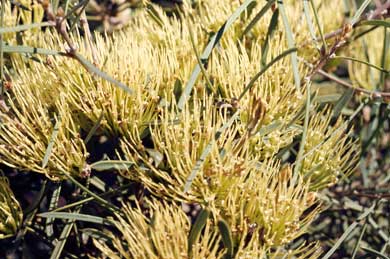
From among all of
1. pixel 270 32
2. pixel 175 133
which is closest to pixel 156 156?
pixel 175 133

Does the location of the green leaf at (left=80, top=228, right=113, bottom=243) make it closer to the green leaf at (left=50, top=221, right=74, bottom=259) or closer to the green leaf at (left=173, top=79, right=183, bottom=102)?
the green leaf at (left=50, top=221, right=74, bottom=259)

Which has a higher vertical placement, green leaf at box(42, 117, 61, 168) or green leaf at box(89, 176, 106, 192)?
green leaf at box(42, 117, 61, 168)

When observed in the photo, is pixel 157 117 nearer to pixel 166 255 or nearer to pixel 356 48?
pixel 166 255

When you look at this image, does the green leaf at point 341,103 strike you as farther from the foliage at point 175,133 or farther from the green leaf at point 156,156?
the green leaf at point 156,156

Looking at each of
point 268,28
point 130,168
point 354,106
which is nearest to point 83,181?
point 130,168

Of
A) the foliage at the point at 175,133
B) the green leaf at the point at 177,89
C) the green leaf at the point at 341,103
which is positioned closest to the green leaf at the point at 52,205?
the foliage at the point at 175,133

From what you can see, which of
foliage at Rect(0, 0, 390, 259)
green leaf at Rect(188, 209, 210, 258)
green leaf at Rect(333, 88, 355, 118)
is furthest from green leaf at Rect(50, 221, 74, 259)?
green leaf at Rect(333, 88, 355, 118)

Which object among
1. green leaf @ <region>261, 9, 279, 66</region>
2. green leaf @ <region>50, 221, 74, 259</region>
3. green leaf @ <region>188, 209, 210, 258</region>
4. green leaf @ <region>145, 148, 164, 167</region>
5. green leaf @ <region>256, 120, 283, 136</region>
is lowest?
green leaf @ <region>50, 221, 74, 259</region>

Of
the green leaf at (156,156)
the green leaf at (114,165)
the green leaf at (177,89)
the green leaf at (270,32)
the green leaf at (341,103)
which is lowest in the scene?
the green leaf at (341,103)
